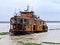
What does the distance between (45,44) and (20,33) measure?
44.8 ft

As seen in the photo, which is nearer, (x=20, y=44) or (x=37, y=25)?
(x=20, y=44)

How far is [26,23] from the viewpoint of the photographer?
4469 cm

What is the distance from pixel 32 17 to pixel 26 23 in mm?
5792

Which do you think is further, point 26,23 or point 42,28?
point 42,28

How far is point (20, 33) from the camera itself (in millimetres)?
44312

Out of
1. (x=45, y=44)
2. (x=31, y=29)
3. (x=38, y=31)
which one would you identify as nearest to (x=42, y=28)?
(x=38, y=31)

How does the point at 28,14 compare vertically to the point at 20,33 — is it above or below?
above

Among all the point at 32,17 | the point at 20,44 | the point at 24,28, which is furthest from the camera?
the point at 32,17

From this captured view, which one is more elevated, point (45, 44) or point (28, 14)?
point (28, 14)

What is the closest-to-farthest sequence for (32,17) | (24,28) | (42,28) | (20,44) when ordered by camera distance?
1. (20,44)
2. (24,28)
3. (32,17)
4. (42,28)

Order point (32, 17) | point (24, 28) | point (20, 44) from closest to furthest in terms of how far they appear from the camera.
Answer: point (20, 44) → point (24, 28) → point (32, 17)

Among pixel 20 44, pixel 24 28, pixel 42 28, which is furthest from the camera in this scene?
pixel 42 28

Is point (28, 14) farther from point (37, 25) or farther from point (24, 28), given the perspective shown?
point (24, 28)

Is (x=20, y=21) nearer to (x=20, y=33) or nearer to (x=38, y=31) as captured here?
(x=20, y=33)
